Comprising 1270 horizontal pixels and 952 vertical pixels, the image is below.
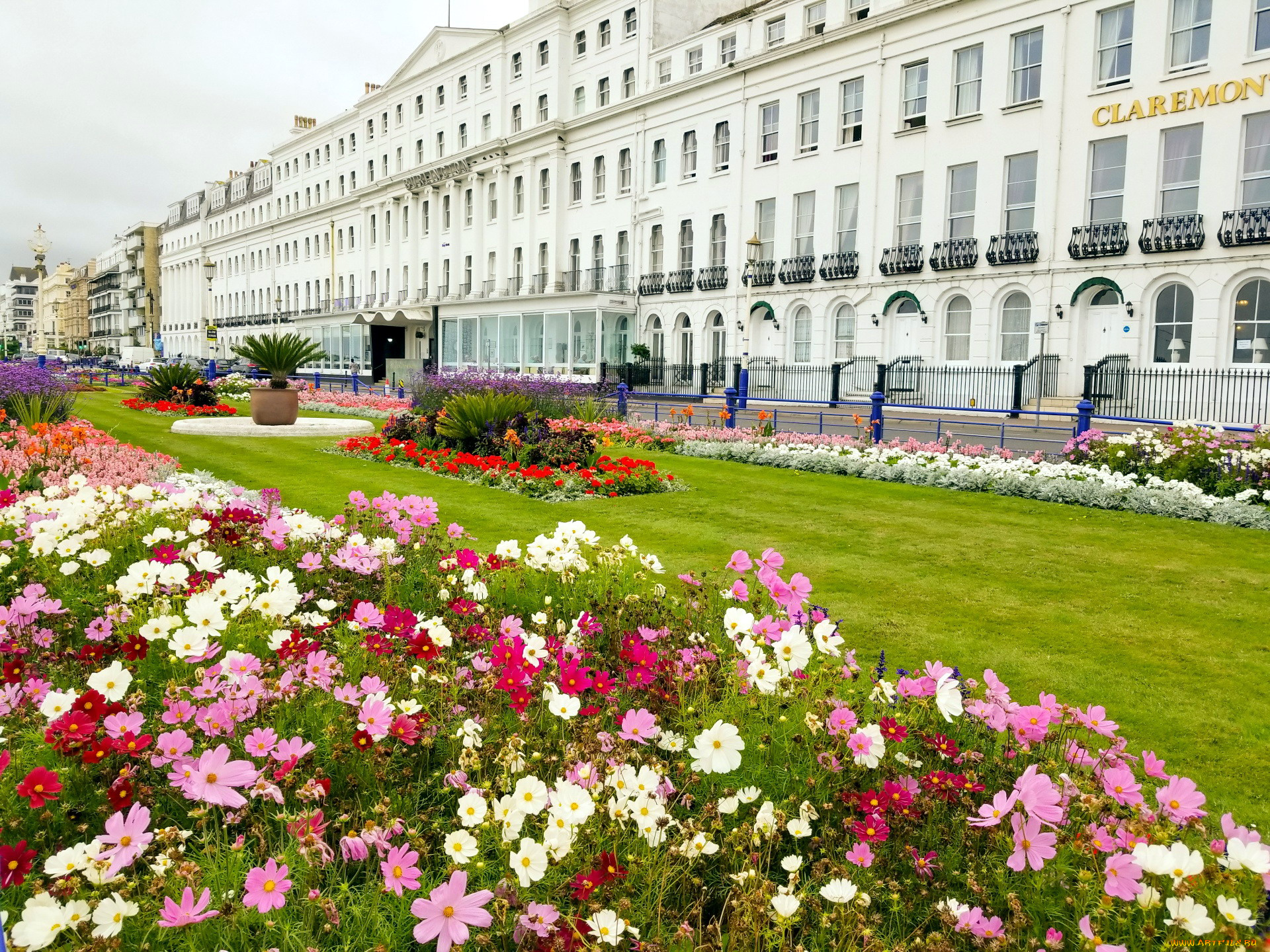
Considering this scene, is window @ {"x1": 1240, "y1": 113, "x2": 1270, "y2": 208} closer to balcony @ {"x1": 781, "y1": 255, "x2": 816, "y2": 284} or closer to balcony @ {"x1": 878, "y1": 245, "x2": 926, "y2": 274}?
balcony @ {"x1": 878, "y1": 245, "x2": 926, "y2": 274}

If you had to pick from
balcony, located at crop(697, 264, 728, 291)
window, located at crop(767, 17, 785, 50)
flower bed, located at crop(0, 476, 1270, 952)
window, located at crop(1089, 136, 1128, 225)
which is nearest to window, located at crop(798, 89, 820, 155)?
window, located at crop(767, 17, 785, 50)

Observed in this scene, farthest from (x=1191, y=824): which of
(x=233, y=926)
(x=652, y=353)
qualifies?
(x=652, y=353)

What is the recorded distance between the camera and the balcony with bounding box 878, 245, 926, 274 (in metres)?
28.4

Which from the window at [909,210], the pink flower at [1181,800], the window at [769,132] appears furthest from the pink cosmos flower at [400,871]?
the window at [769,132]

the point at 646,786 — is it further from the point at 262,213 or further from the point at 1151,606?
the point at 262,213

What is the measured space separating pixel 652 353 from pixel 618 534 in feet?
100

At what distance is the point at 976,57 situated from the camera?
27531mm

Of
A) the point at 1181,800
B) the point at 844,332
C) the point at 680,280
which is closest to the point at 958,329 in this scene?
the point at 844,332

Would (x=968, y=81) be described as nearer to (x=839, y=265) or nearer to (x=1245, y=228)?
(x=839, y=265)

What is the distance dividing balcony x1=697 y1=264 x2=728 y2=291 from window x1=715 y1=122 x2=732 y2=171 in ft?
12.8

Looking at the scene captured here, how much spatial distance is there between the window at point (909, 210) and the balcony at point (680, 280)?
9.36 metres

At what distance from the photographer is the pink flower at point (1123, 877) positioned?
7.07 ft

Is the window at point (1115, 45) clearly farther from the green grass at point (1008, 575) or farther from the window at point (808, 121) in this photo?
the green grass at point (1008, 575)

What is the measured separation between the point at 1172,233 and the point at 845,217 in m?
10.9
